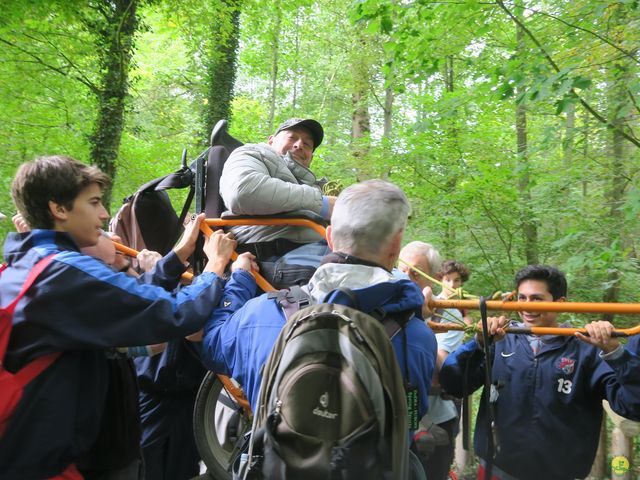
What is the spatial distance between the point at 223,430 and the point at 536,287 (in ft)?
6.48

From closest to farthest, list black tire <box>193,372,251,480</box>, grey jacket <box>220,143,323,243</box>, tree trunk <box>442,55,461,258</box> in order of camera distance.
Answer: grey jacket <box>220,143,323,243</box>
black tire <box>193,372,251,480</box>
tree trunk <box>442,55,461,258</box>

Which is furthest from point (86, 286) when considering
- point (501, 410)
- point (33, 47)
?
point (33, 47)

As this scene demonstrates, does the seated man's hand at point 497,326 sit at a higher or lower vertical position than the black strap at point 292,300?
lower

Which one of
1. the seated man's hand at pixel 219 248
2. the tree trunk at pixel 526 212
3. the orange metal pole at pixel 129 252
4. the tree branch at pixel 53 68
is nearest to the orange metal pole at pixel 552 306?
the seated man's hand at pixel 219 248

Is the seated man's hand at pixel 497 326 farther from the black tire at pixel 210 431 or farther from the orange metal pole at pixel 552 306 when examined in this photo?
the black tire at pixel 210 431

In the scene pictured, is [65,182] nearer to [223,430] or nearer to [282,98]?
[223,430]

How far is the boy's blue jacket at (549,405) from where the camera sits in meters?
2.57

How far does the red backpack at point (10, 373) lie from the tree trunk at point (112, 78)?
8.85m

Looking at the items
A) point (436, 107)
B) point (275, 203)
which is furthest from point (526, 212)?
point (275, 203)

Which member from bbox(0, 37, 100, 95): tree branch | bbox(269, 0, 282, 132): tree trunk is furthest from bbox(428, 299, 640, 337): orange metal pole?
bbox(269, 0, 282, 132): tree trunk

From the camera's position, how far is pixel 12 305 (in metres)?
1.59

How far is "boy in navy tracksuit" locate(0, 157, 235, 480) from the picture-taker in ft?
5.23

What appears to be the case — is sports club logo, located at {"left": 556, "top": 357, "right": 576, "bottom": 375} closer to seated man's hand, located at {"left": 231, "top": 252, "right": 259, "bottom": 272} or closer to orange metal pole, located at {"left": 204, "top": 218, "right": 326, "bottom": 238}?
orange metal pole, located at {"left": 204, "top": 218, "right": 326, "bottom": 238}

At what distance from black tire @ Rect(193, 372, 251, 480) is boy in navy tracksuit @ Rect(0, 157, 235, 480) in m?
1.07
